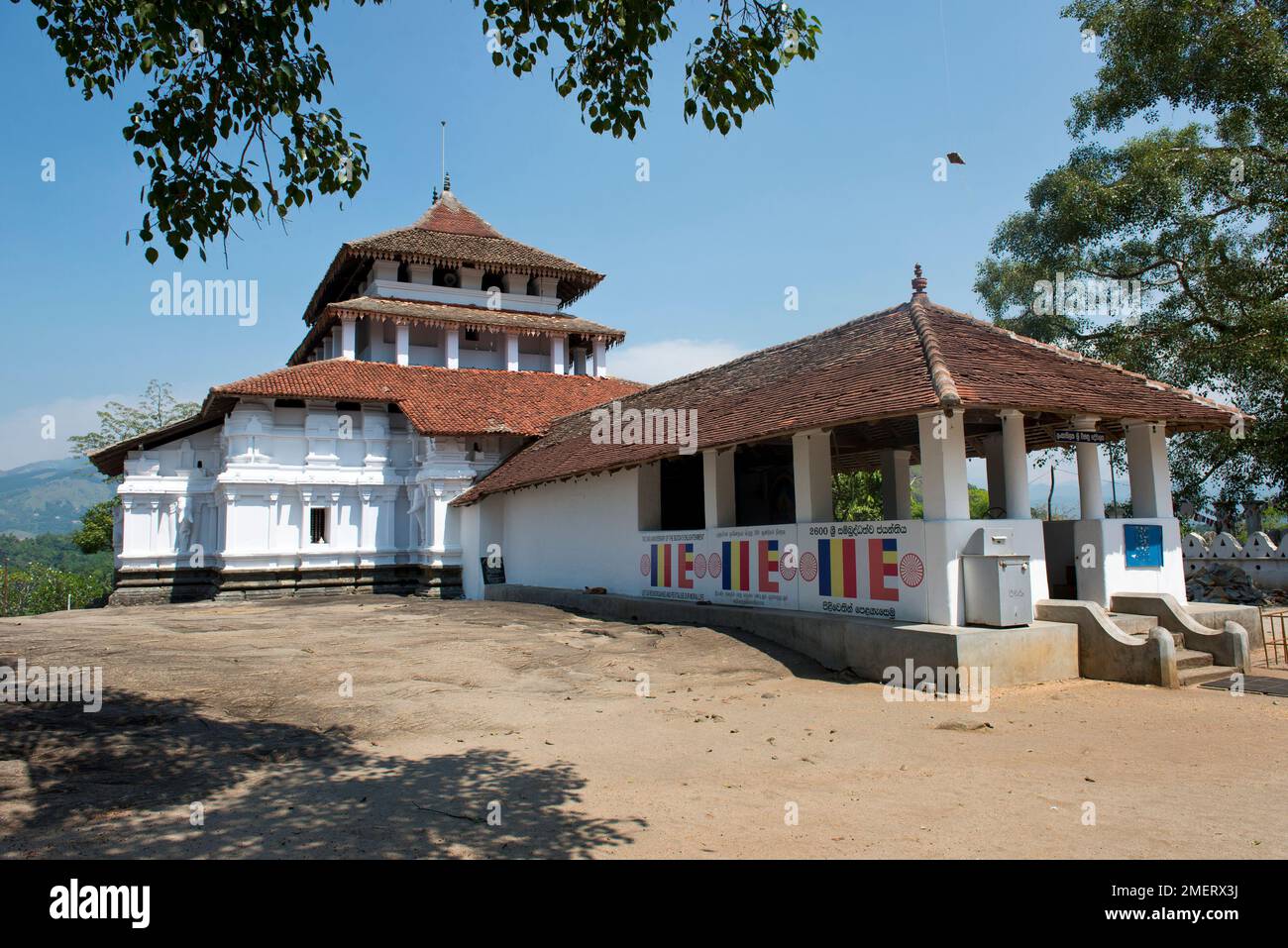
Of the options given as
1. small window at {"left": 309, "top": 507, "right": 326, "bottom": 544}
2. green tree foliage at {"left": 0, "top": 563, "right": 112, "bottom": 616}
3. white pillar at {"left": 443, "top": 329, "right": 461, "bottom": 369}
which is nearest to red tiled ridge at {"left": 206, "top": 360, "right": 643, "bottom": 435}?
white pillar at {"left": 443, "top": 329, "right": 461, "bottom": 369}

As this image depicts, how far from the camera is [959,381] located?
9.58m

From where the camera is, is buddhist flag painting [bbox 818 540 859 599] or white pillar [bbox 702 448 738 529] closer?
buddhist flag painting [bbox 818 540 859 599]

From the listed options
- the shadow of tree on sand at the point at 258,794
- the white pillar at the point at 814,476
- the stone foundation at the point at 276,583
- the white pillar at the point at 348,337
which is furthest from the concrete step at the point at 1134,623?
the white pillar at the point at 348,337

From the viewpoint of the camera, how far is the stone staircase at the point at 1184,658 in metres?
9.27

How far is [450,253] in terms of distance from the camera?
3117cm

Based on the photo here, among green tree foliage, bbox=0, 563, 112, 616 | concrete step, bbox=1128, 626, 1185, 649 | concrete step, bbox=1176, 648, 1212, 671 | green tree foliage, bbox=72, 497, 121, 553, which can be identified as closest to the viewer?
concrete step, bbox=1176, 648, 1212, 671

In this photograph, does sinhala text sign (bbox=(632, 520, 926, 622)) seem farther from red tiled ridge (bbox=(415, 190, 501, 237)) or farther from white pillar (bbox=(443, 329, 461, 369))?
red tiled ridge (bbox=(415, 190, 501, 237))

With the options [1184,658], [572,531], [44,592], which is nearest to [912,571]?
[1184,658]

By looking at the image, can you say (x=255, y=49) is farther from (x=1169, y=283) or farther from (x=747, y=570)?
(x=1169, y=283)

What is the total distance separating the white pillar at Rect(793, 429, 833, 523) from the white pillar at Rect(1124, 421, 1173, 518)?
411cm

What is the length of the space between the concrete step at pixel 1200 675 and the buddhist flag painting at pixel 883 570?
3.11 meters

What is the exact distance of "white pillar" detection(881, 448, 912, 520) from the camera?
16.6 meters

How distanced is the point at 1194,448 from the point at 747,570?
578 inches
